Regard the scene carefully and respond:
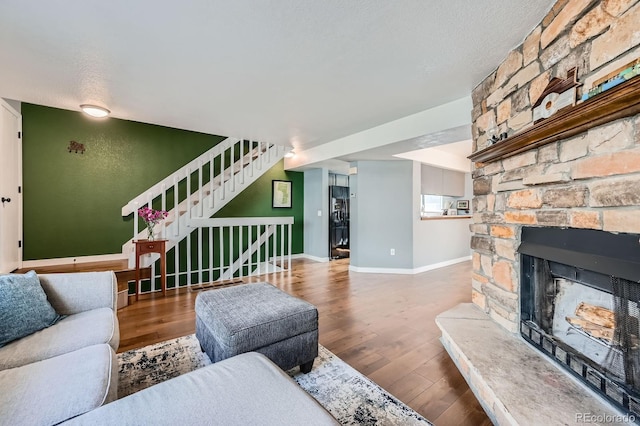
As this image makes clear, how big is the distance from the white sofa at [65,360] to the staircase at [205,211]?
198 cm

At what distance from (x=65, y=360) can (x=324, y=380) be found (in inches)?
54.3

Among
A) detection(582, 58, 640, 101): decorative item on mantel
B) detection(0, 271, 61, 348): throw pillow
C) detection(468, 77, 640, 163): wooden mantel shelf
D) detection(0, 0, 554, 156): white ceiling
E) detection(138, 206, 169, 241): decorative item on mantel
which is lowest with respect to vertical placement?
detection(0, 271, 61, 348): throw pillow

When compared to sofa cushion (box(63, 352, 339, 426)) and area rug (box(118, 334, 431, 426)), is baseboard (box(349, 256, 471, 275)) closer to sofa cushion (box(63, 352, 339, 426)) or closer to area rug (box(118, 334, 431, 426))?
area rug (box(118, 334, 431, 426))

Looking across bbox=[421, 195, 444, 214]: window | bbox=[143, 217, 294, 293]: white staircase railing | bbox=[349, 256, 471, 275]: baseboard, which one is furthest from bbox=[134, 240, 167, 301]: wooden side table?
bbox=[421, 195, 444, 214]: window

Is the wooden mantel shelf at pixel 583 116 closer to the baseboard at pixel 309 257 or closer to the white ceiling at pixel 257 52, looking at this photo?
the white ceiling at pixel 257 52

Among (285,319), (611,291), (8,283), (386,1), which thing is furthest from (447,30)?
(8,283)

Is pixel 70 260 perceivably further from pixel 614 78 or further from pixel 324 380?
pixel 614 78

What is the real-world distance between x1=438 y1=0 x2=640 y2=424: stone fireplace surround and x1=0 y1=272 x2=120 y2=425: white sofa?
5.78ft

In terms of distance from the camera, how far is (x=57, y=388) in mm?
1018

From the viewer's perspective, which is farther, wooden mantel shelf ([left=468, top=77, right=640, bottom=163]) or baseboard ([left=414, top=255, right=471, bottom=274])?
baseboard ([left=414, top=255, right=471, bottom=274])

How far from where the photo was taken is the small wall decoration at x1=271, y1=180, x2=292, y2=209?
19.7 feet

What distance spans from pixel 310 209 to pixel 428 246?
8.84ft

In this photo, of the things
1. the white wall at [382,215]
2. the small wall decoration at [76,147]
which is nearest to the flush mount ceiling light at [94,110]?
the small wall decoration at [76,147]

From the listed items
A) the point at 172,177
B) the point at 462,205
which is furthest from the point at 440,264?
the point at 172,177
